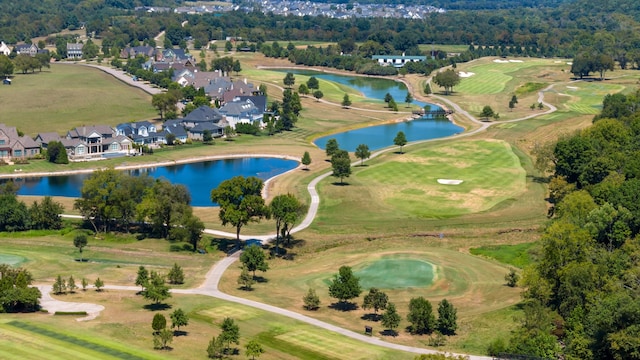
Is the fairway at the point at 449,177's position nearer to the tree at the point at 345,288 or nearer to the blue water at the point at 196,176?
the blue water at the point at 196,176

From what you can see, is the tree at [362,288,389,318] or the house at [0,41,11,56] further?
the house at [0,41,11,56]

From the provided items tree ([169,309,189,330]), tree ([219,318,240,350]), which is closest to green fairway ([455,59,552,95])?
tree ([169,309,189,330])

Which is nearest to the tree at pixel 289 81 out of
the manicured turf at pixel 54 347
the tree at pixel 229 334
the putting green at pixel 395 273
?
the putting green at pixel 395 273

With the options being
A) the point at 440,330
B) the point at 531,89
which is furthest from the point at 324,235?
the point at 531,89

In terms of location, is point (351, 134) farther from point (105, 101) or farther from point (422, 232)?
point (422, 232)

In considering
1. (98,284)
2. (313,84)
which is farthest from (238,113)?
(98,284)

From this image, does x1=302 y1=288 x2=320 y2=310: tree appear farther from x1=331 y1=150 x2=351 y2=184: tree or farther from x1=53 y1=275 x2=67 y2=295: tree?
x1=331 y1=150 x2=351 y2=184: tree

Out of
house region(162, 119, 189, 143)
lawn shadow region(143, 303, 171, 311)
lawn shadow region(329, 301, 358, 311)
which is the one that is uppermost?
house region(162, 119, 189, 143)

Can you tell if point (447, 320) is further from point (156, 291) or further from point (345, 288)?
point (156, 291)
